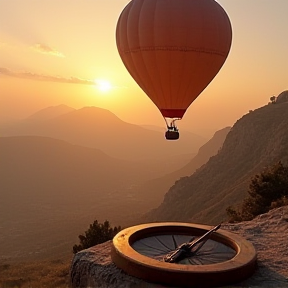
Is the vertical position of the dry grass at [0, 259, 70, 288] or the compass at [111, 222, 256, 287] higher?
the compass at [111, 222, 256, 287]

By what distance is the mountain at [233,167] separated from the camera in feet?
210

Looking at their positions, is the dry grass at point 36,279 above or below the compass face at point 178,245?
below

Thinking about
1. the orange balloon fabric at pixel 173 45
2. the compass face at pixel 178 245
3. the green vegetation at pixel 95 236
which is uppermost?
the orange balloon fabric at pixel 173 45

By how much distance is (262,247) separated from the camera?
43.4 feet

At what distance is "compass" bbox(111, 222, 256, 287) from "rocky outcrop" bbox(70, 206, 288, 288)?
0.96 feet

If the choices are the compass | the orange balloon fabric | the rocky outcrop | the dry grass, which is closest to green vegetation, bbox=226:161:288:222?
the rocky outcrop

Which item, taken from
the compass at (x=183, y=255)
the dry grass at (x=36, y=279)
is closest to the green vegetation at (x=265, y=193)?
the compass at (x=183, y=255)

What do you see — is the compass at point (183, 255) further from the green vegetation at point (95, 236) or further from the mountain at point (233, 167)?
the mountain at point (233, 167)

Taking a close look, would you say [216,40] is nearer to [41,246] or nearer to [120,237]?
[120,237]

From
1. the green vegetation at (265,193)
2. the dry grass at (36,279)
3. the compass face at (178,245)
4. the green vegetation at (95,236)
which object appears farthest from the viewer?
the green vegetation at (265,193)

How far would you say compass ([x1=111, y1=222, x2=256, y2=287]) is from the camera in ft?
32.2

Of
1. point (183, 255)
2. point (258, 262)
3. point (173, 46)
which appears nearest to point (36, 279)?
point (183, 255)

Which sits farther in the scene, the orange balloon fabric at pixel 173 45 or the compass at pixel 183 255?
the orange balloon fabric at pixel 173 45

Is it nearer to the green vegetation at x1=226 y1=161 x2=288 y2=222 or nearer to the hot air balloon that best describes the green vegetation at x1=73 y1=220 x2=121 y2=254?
the hot air balloon
